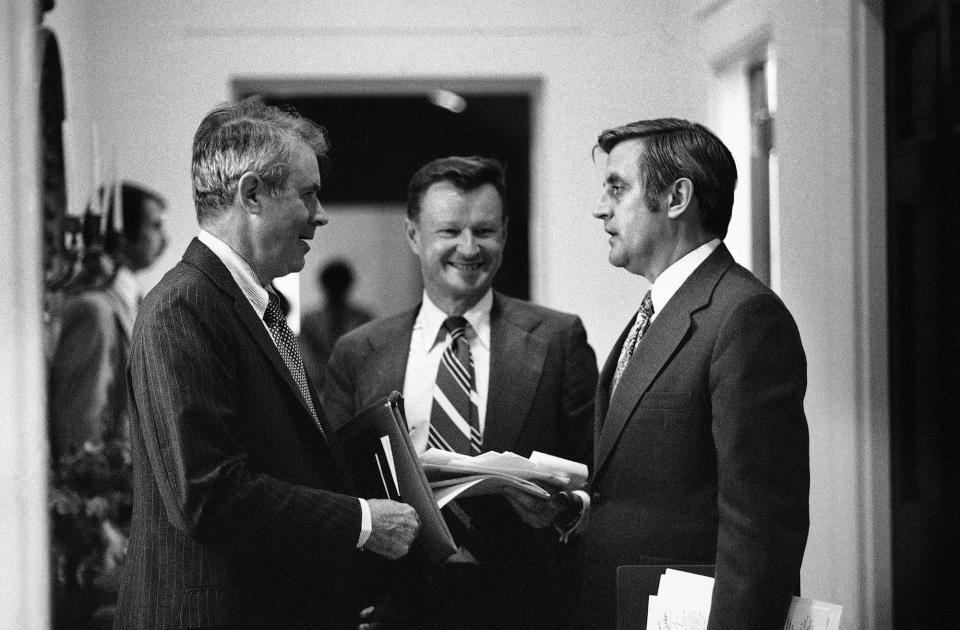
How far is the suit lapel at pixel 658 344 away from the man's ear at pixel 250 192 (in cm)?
75

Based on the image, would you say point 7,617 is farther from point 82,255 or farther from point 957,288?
point 957,288

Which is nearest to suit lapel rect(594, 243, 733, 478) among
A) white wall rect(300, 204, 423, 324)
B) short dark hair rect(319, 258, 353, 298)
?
short dark hair rect(319, 258, 353, 298)

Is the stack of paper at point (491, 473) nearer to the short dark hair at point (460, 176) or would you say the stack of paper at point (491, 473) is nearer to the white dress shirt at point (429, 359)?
the white dress shirt at point (429, 359)

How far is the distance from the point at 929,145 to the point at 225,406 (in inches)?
75.7

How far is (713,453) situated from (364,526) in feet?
2.06

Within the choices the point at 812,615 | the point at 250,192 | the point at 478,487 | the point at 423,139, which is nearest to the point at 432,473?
the point at 478,487

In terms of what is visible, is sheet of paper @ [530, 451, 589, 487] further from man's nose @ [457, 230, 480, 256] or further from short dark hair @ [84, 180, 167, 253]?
short dark hair @ [84, 180, 167, 253]

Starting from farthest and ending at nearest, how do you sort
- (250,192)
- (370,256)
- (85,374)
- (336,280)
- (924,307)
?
1. (370,256)
2. (336,280)
3. (85,374)
4. (924,307)
5. (250,192)

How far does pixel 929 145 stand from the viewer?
104 inches

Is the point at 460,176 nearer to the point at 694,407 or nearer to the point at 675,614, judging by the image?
the point at 694,407

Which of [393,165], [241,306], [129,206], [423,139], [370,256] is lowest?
[241,306]

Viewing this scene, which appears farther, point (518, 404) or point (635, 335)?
point (518, 404)

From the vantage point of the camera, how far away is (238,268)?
1868 millimetres

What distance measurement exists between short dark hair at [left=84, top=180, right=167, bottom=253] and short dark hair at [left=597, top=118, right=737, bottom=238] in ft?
6.95
